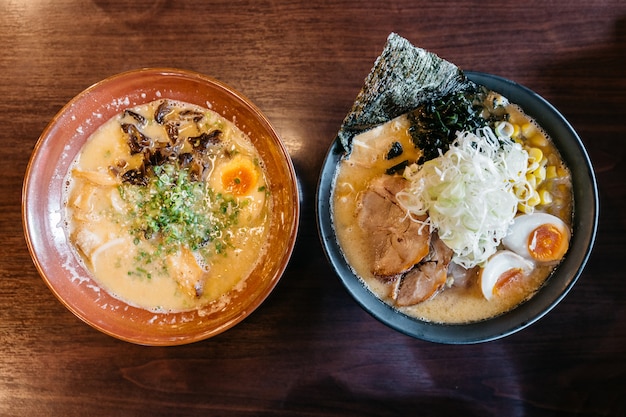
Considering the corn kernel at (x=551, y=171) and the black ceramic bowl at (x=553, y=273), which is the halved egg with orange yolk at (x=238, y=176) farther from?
the corn kernel at (x=551, y=171)

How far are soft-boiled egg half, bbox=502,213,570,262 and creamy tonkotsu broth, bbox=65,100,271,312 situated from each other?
37.3 inches

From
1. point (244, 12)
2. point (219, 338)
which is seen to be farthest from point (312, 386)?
point (244, 12)

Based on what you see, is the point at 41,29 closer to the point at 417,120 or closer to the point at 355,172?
the point at 355,172

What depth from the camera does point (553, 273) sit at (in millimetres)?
1967

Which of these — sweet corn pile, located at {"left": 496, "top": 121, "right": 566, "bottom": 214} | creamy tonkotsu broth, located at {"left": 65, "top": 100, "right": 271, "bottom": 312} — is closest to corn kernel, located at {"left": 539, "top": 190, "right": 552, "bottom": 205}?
sweet corn pile, located at {"left": 496, "top": 121, "right": 566, "bottom": 214}

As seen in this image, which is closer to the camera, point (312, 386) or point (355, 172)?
point (355, 172)

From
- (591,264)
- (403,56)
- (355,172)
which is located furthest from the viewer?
(591,264)

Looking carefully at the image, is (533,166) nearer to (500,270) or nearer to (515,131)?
(515,131)

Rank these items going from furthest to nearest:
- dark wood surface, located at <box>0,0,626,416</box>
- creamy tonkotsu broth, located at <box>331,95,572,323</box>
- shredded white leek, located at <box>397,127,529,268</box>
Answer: dark wood surface, located at <box>0,0,626,416</box> → creamy tonkotsu broth, located at <box>331,95,572,323</box> → shredded white leek, located at <box>397,127,529,268</box>

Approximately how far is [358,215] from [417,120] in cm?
43

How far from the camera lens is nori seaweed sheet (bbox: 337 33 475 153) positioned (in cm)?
187

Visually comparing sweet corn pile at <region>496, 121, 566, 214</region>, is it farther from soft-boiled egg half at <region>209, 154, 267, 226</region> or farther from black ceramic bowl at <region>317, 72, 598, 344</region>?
soft-boiled egg half at <region>209, 154, 267, 226</region>

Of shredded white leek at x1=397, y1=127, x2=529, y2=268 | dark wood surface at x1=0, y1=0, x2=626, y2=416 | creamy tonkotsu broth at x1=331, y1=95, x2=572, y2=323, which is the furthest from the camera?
dark wood surface at x1=0, y1=0, x2=626, y2=416

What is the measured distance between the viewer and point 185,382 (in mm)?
2225
